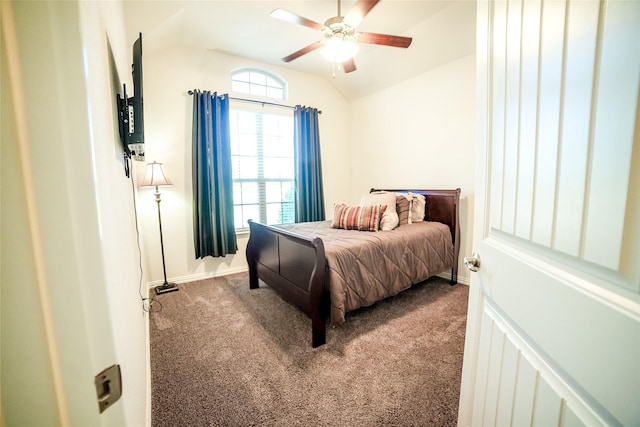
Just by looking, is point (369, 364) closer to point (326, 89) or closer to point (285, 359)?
point (285, 359)

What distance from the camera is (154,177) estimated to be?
2848 mm

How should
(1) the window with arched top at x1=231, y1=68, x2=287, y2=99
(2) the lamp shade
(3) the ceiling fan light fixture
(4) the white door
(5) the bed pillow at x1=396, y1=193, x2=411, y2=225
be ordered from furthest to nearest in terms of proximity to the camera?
(1) the window with arched top at x1=231, y1=68, x2=287, y2=99, (5) the bed pillow at x1=396, y1=193, x2=411, y2=225, (2) the lamp shade, (3) the ceiling fan light fixture, (4) the white door

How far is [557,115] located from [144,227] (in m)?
3.61

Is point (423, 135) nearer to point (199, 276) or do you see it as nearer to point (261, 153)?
point (261, 153)

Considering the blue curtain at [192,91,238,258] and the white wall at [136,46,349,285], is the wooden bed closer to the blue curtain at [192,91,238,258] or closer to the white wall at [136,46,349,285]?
the blue curtain at [192,91,238,258]

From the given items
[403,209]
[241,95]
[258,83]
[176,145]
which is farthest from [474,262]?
[258,83]

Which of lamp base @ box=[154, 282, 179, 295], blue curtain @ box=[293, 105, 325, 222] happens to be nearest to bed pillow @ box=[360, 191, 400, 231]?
blue curtain @ box=[293, 105, 325, 222]

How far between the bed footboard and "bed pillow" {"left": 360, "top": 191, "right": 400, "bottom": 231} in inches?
44.7

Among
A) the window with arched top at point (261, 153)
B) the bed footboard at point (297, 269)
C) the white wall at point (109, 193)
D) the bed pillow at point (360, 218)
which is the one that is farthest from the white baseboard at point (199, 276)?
the white wall at point (109, 193)

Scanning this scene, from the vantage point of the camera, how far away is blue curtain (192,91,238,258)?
3.22 meters

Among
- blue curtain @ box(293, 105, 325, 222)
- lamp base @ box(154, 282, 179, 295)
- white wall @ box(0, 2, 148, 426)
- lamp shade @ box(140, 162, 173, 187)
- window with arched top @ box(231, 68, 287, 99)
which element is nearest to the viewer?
white wall @ box(0, 2, 148, 426)

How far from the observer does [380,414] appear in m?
1.36

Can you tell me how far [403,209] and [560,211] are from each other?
2.62 m

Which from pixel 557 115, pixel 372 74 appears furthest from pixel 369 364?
pixel 372 74
